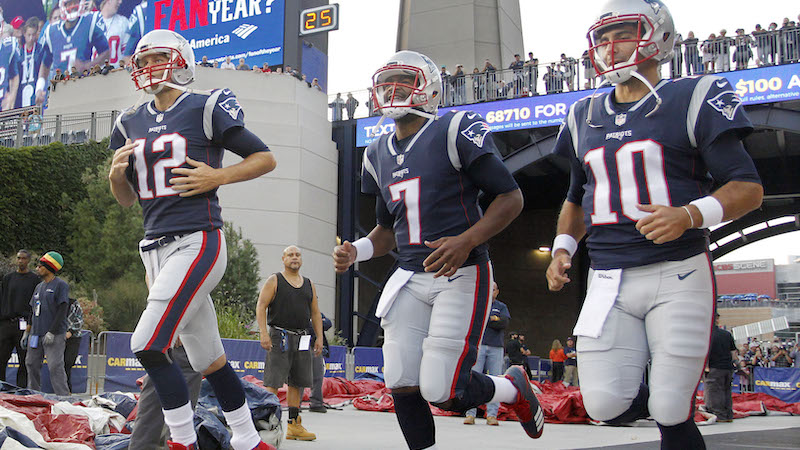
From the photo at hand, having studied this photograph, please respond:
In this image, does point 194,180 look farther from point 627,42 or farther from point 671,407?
point 671,407

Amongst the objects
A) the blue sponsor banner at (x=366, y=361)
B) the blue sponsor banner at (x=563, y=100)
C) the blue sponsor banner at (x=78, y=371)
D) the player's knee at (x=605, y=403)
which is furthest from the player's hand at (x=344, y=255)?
the blue sponsor banner at (x=563, y=100)

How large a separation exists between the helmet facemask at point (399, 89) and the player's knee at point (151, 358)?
1724 mm

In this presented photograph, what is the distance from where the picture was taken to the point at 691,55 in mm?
20078

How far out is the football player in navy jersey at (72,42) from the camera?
38.3 m

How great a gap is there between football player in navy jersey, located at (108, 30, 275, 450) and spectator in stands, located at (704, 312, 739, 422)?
9125 mm

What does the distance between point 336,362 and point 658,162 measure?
14431 millimetres

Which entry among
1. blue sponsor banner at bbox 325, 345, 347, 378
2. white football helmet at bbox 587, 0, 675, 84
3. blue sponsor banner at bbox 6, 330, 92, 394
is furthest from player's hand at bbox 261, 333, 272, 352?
blue sponsor banner at bbox 325, 345, 347, 378

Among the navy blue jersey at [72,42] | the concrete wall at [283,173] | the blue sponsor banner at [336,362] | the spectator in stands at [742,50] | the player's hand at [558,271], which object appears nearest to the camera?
the player's hand at [558,271]

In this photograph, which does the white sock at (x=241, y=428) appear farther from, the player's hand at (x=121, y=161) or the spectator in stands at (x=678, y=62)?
the spectator in stands at (x=678, y=62)

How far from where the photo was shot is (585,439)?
8.05 meters

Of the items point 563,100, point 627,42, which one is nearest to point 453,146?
point 627,42

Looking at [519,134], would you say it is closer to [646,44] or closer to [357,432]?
[357,432]

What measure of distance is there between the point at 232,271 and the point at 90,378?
1091cm

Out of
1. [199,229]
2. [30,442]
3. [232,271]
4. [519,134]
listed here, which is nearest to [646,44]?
[199,229]
